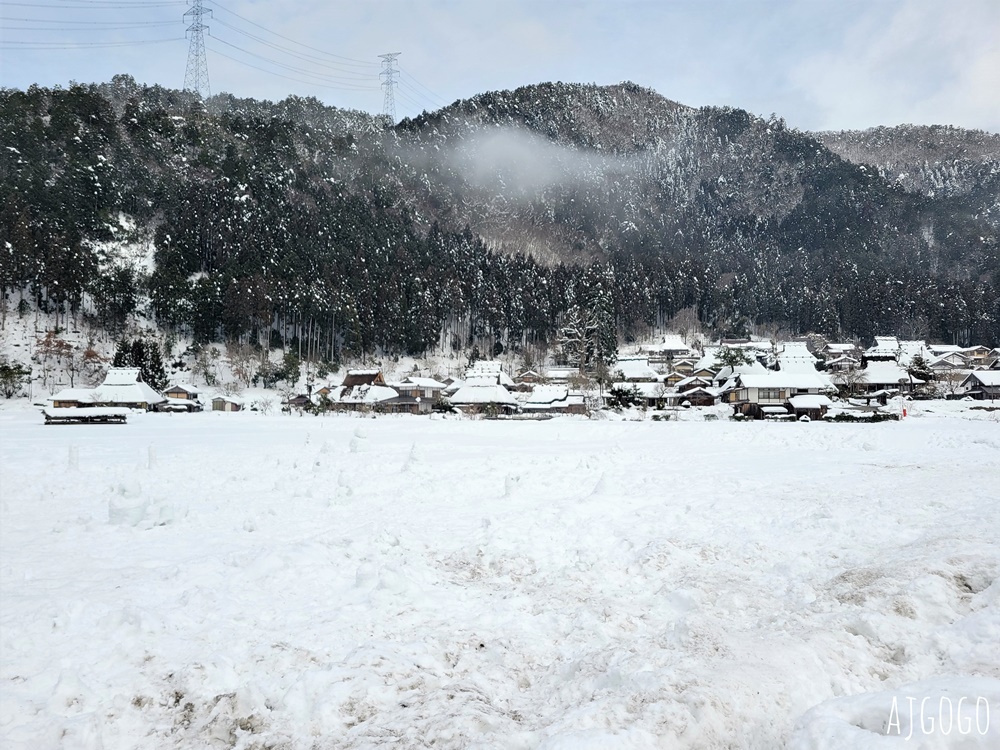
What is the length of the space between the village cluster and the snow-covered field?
→ 40249 millimetres

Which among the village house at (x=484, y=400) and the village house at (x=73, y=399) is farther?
the village house at (x=484, y=400)

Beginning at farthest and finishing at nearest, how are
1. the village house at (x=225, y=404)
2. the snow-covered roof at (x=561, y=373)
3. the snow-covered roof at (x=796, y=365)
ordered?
the snow-covered roof at (x=561, y=373) < the snow-covered roof at (x=796, y=365) < the village house at (x=225, y=404)

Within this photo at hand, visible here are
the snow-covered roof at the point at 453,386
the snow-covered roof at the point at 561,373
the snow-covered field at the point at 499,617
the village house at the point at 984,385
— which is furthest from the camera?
the snow-covered roof at the point at 561,373

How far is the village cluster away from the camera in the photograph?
55156 mm

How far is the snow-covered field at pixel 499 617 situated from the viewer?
3.76m

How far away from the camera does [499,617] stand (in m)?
5.89

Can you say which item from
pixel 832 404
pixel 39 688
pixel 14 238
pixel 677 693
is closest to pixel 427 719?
pixel 677 693

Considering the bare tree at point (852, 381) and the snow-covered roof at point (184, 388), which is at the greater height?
the bare tree at point (852, 381)

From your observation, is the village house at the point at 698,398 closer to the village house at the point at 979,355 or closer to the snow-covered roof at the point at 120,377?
the village house at the point at 979,355

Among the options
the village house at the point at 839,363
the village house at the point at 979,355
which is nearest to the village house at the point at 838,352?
the village house at the point at 839,363

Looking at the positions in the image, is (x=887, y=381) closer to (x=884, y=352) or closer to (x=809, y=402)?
(x=809, y=402)

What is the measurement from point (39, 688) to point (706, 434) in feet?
98.6

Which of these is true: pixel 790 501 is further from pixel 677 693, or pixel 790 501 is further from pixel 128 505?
pixel 128 505

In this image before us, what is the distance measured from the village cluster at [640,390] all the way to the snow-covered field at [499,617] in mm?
40249
